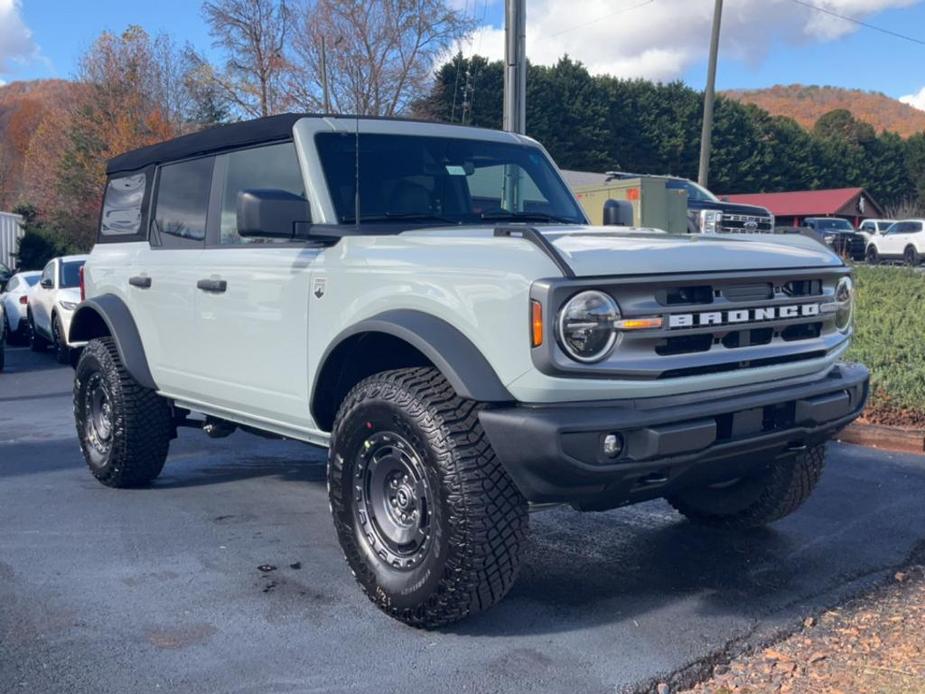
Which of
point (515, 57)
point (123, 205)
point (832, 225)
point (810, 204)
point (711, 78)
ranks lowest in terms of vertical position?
point (123, 205)

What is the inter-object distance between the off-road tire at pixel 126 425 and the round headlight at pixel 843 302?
3889 millimetres

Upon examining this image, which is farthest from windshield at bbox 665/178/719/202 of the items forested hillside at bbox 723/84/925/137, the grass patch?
forested hillside at bbox 723/84/925/137

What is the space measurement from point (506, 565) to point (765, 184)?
63718mm

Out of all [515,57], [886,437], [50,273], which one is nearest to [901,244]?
[515,57]

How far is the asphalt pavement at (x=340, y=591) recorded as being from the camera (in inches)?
140

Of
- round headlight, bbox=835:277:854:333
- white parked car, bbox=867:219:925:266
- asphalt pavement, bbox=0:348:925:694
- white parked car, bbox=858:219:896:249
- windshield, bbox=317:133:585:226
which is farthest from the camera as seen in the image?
white parked car, bbox=858:219:896:249

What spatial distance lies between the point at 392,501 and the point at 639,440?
1.15 m

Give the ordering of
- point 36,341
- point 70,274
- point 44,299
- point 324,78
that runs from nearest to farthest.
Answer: point 70,274
point 44,299
point 36,341
point 324,78

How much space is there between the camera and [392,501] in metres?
4.04

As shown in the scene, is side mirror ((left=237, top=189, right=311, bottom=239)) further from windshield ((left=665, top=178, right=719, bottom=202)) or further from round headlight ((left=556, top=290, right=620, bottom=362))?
windshield ((left=665, top=178, right=719, bottom=202))

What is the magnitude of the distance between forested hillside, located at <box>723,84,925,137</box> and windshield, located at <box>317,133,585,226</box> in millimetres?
80511

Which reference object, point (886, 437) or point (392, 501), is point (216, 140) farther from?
point (886, 437)

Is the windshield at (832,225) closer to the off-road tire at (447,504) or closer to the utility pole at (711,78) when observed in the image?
the utility pole at (711,78)

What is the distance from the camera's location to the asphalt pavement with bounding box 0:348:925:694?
3.55m
